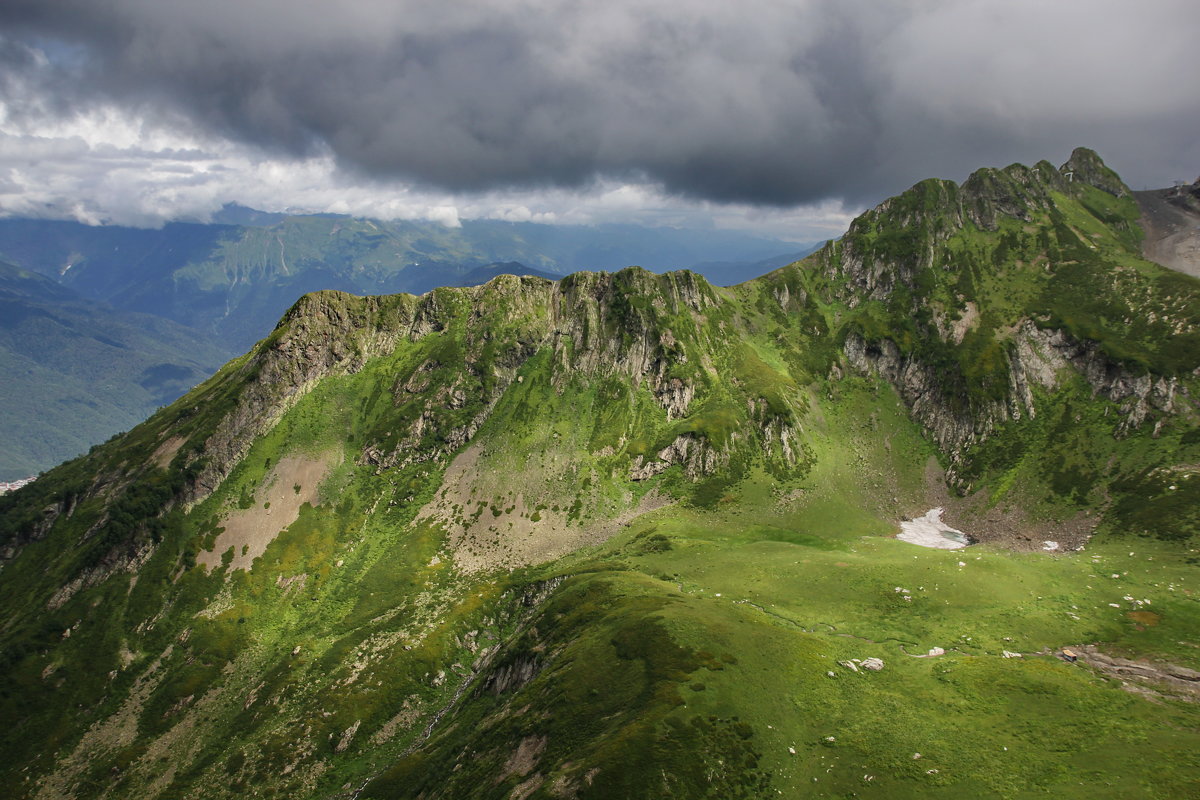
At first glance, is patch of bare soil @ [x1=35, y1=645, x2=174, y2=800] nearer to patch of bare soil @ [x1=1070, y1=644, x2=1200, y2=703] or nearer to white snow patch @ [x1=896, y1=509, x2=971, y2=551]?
patch of bare soil @ [x1=1070, y1=644, x2=1200, y2=703]

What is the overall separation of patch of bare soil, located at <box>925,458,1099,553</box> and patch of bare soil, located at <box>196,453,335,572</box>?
159226 mm

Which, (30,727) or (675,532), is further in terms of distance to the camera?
(675,532)

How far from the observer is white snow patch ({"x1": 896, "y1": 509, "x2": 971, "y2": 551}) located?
119 m

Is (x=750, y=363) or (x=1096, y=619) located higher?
(x=750, y=363)

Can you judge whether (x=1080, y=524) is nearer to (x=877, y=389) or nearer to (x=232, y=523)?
(x=877, y=389)

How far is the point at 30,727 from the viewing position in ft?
314

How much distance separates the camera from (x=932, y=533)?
126m

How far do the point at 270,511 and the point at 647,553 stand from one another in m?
93.7

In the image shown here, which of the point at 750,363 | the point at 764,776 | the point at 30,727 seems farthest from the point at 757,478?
the point at 30,727

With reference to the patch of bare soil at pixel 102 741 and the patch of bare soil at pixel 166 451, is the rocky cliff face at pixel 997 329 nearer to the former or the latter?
the patch of bare soil at pixel 102 741

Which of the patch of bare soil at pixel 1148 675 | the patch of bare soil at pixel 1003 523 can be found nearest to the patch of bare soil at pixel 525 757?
the patch of bare soil at pixel 1148 675

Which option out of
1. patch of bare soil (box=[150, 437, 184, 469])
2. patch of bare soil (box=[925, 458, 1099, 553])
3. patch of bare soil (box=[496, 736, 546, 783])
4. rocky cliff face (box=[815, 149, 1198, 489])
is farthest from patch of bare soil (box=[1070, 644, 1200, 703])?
patch of bare soil (box=[150, 437, 184, 469])

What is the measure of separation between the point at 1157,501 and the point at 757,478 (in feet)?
248

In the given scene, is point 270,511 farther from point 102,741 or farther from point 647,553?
point 647,553
